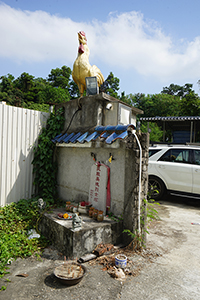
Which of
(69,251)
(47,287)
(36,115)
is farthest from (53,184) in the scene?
(47,287)

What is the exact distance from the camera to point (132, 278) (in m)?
2.99

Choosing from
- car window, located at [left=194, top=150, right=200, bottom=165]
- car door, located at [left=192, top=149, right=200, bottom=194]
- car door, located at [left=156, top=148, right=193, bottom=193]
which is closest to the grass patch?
car door, located at [left=156, top=148, right=193, bottom=193]

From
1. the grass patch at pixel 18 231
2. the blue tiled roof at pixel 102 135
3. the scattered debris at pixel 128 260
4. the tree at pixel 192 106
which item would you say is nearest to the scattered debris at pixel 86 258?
the scattered debris at pixel 128 260

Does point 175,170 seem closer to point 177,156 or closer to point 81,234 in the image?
point 177,156

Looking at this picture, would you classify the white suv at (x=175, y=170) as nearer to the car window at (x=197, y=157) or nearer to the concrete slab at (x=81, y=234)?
the car window at (x=197, y=157)

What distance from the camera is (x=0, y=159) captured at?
16.5 ft

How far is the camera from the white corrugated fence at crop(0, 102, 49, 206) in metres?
5.09

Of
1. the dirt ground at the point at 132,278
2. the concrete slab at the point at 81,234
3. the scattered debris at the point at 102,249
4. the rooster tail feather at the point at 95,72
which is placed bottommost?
the dirt ground at the point at 132,278

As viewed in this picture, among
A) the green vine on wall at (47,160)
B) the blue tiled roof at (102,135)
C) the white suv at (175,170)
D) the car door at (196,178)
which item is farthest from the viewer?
the white suv at (175,170)

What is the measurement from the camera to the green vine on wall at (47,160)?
5.54 metres

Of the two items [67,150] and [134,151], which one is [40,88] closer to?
[67,150]

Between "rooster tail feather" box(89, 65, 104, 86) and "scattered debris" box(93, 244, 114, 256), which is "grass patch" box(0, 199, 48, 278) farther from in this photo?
"rooster tail feather" box(89, 65, 104, 86)

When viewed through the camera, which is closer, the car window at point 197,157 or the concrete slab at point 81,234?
the concrete slab at point 81,234

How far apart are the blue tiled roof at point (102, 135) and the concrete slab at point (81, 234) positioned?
149 centimetres
